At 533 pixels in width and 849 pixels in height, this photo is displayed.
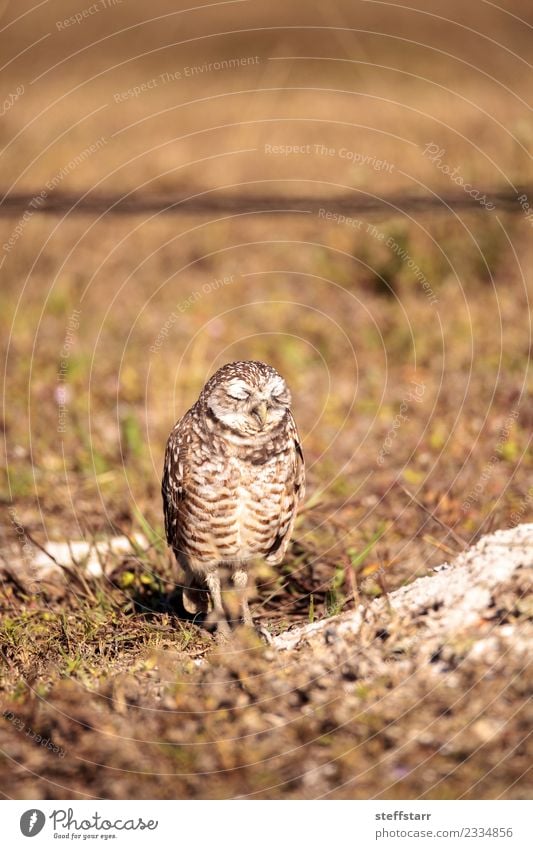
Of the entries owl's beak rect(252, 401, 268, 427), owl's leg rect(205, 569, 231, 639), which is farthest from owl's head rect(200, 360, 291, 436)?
owl's leg rect(205, 569, 231, 639)

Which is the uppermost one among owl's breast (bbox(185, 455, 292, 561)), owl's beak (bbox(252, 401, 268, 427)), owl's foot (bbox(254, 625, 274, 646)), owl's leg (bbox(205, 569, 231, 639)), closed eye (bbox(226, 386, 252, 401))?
closed eye (bbox(226, 386, 252, 401))

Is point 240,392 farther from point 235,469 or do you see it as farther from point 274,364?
point 274,364

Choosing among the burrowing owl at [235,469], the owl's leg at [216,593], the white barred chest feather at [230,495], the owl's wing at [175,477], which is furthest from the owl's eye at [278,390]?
the owl's leg at [216,593]

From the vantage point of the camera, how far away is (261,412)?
15.2 feet

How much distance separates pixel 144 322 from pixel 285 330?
162cm

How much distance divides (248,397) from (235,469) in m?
0.40

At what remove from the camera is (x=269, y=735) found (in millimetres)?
4109

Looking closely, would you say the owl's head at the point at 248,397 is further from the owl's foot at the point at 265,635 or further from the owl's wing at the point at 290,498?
the owl's foot at the point at 265,635

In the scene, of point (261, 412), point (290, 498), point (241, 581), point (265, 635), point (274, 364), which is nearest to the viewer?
point (261, 412)

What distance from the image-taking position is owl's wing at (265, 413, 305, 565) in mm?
4945

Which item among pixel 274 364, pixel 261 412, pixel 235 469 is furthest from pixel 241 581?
pixel 274 364

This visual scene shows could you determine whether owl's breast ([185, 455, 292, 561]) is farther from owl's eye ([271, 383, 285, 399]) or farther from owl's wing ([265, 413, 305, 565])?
owl's eye ([271, 383, 285, 399])

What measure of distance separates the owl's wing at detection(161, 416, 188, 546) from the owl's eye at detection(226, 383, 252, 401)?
475 millimetres
